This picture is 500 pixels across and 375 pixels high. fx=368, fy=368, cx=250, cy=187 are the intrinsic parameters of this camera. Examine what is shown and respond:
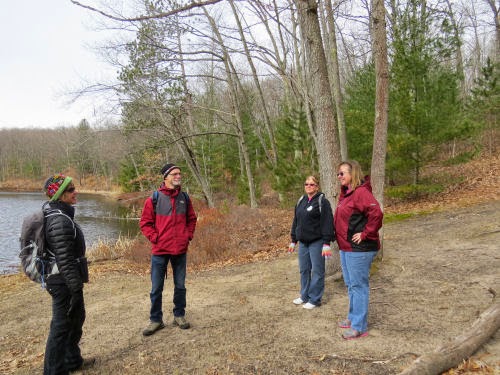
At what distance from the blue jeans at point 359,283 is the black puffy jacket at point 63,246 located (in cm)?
264

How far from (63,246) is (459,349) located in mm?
3587

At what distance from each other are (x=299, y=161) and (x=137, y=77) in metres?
7.09

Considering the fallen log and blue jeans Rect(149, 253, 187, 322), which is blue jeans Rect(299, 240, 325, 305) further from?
the fallen log

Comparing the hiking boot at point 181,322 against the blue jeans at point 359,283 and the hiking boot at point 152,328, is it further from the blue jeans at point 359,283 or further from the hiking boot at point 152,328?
the blue jeans at point 359,283

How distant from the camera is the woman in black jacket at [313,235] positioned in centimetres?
444

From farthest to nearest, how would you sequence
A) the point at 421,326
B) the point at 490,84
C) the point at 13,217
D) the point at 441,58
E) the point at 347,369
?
the point at 13,217 → the point at 490,84 → the point at 441,58 → the point at 421,326 → the point at 347,369

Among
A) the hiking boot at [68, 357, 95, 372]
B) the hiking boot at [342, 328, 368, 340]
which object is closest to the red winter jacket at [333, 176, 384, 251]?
the hiking boot at [342, 328, 368, 340]

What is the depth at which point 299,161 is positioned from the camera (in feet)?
50.6

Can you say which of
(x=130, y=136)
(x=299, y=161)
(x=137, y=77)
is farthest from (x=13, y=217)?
(x=299, y=161)

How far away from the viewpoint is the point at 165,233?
4344 millimetres

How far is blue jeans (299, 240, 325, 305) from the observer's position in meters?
4.61

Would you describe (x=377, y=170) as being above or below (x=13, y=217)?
above

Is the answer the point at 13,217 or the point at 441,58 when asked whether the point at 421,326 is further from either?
the point at 13,217

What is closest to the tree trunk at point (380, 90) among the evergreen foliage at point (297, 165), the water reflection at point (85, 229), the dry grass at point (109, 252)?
the dry grass at point (109, 252)
